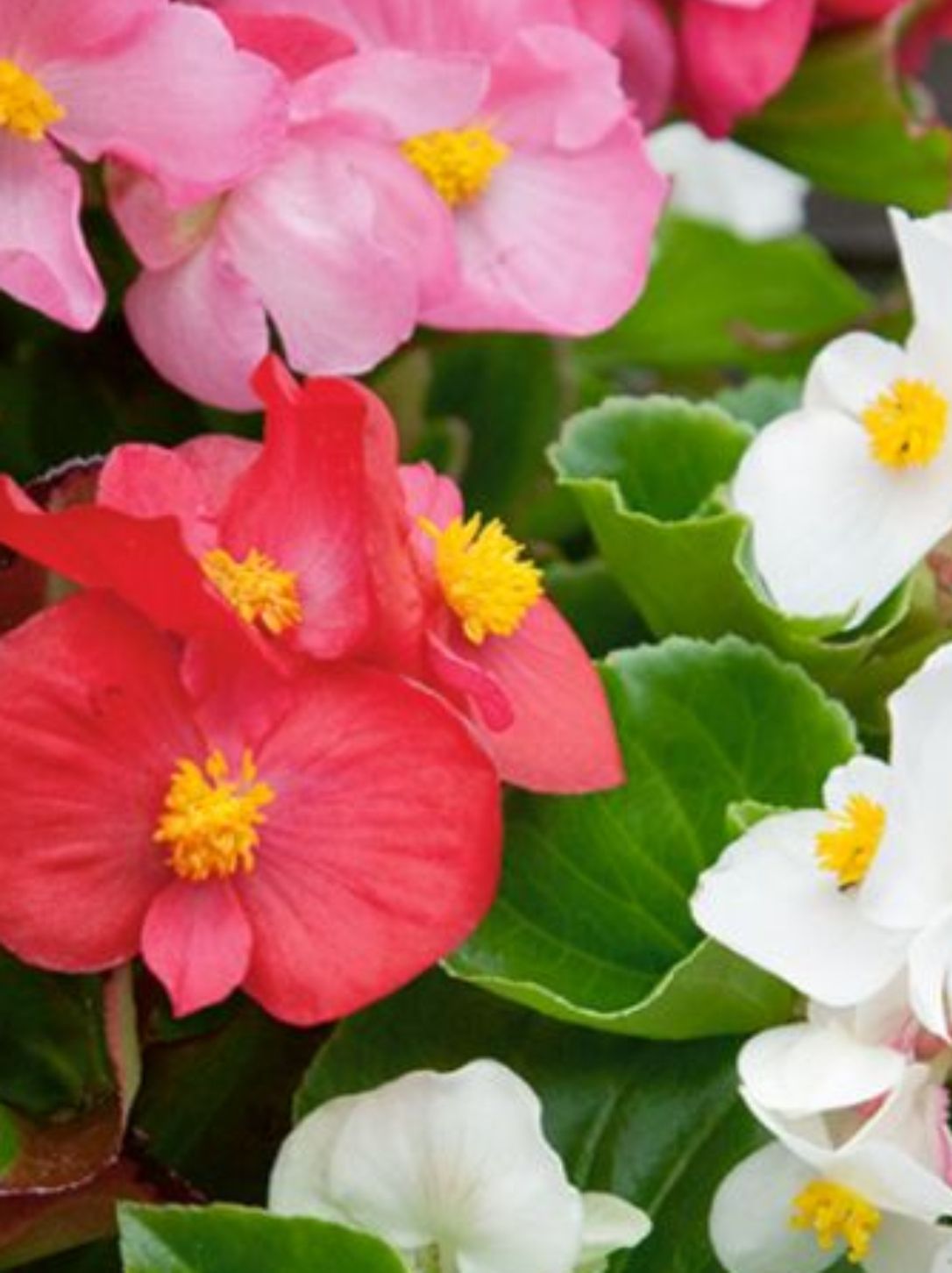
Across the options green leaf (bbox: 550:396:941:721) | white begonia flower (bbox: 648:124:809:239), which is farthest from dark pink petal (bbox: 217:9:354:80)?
white begonia flower (bbox: 648:124:809:239)

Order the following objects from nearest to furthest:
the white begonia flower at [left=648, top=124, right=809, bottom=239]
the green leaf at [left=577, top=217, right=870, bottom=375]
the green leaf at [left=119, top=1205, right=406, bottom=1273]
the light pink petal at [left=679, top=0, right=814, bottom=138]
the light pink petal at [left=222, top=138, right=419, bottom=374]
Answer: the green leaf at [left=119, top=1205, right=406, bottom=1273]
the light pink petal at [left=222, top=138, right=419, bottom=374]
the light pink petal at [left=679, top=0, right=814, bottom=138]
the green leaf at [left=577, top=217, right=870, bottom=375]
the white begonia flower at [left=648, top=124, right=809, bottom=239]

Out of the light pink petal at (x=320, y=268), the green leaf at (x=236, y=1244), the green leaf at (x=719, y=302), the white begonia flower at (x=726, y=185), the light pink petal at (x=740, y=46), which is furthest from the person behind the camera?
the white begonia flower at (x=726, y=185)

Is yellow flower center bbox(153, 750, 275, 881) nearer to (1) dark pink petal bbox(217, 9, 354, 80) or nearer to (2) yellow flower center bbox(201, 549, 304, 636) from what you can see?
(2) yellow flower center bbox(201, 549, 304, 636)

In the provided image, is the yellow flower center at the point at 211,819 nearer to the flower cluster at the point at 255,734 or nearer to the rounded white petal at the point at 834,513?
the flower cluster at the point at 255,734

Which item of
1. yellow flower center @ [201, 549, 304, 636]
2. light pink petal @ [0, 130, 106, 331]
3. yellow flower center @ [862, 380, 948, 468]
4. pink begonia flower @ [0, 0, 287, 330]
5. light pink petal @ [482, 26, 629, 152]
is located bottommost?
yellow flower center @ [862, 380, 948, 468]

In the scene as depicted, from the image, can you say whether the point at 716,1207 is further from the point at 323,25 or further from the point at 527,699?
the point at 323,25

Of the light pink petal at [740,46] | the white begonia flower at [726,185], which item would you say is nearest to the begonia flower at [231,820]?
the light pink petal at [740,46]
